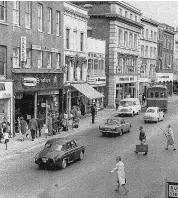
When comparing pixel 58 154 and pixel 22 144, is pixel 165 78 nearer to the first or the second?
pixel 22 144

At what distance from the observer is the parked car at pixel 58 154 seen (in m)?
20.6

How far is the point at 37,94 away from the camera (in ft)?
119

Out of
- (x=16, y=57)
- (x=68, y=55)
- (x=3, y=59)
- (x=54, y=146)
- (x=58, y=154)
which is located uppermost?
(x=68, y=55)

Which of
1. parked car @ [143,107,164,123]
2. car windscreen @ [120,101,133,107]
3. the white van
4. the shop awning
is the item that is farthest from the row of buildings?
parked car @ [143,107,164,123]

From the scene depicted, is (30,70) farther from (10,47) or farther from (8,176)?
(8,176)

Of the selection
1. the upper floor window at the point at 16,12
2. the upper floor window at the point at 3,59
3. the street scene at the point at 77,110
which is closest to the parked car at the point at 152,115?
the street scene at the point at 77,110

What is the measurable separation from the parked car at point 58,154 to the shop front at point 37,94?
11.1m

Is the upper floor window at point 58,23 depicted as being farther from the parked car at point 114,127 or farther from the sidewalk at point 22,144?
the parked car at point 114,127

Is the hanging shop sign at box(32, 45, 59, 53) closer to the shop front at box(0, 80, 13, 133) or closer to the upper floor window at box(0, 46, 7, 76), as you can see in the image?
the upper floor window at box(0, 46, 7, 76)

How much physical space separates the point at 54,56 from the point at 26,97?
6.56 metres

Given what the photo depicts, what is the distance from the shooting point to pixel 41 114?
37.5m

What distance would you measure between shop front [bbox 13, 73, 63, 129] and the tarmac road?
24.5 feet

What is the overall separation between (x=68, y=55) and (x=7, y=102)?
1336 centimetres

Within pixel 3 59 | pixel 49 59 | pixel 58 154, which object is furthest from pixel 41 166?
pixel 49 59
